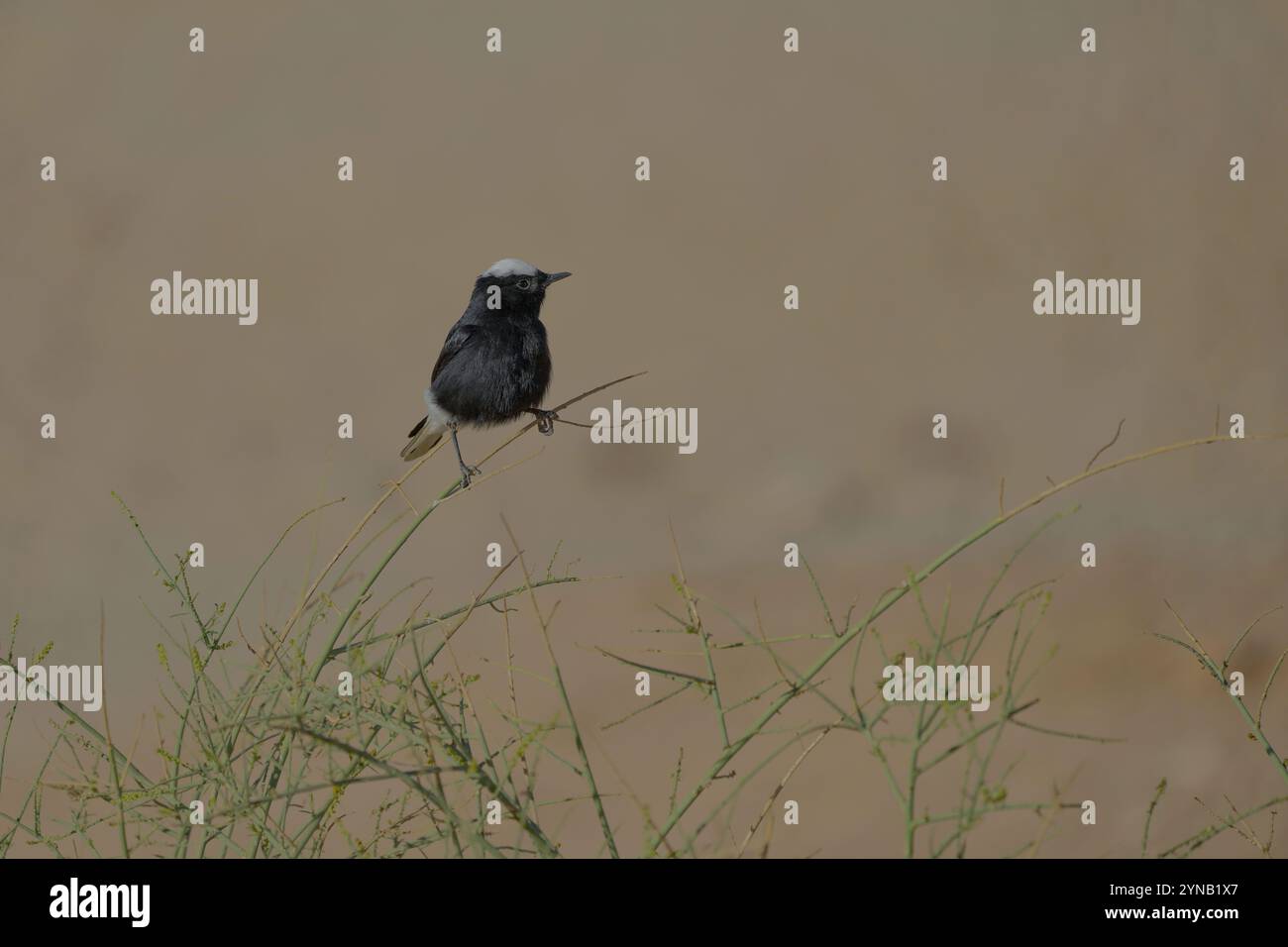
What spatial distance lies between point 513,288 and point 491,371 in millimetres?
331

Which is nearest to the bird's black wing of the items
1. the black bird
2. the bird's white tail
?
the black bird

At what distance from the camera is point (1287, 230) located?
17.9 meters

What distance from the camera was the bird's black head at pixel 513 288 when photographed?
457 cm

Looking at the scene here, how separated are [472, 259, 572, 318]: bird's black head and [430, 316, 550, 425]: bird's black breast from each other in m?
0.05

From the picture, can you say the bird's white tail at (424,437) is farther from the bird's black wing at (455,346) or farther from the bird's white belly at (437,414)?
the bird's black wing at (455,346)

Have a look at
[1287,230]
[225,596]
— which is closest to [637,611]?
[225,596]

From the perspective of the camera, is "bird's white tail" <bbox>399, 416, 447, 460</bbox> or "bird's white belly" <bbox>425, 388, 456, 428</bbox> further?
"bird's white tail" <bbox>399, 416, 447, 460</bbox>

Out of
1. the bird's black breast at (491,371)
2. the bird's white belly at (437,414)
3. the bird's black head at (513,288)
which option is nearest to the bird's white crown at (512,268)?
the bird's black head at (513,288)

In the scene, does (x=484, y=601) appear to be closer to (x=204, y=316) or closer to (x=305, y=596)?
(x=305, y=596)

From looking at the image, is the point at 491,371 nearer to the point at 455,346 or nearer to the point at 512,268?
the point at 455,346

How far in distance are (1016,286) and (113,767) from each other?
51.7 feet

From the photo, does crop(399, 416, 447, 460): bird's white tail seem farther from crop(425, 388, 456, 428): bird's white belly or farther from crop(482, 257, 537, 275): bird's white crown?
crop(482, 257, 537, 275): bird's white crown

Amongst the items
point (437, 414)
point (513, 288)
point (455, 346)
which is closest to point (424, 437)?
point (437, 414)

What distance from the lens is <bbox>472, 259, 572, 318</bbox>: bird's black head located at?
4.57 meters
